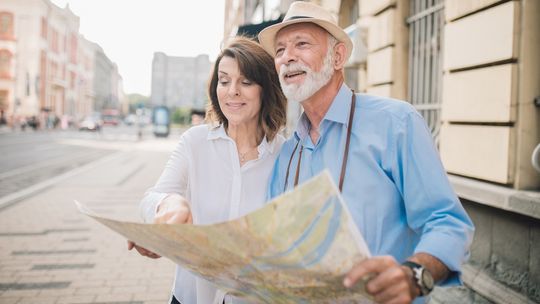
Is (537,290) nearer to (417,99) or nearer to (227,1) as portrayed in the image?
(417,99)

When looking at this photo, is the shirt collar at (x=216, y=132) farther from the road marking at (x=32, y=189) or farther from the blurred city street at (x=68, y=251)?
the road marking at (x=32, y=189)

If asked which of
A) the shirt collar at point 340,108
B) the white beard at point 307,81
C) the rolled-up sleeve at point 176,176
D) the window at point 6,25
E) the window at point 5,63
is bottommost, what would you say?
the rolled-up sleeve at point 176,176

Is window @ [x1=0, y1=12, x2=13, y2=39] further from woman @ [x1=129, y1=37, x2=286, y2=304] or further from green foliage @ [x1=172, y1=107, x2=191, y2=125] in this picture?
woman @ [x1=129, y1=37, x2=286, y2=304]

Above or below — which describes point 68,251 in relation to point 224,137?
below

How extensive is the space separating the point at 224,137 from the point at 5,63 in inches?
2099

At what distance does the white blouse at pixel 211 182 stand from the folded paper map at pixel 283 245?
564 millimetres

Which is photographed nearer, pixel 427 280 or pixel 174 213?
pixel 427 280

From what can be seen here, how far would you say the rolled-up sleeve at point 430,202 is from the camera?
3.92ft

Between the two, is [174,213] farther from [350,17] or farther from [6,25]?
[6,25]

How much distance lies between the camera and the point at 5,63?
4647 centimetres

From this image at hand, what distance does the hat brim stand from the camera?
1688mm

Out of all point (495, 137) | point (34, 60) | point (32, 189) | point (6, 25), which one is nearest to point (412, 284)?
point (495, 137)

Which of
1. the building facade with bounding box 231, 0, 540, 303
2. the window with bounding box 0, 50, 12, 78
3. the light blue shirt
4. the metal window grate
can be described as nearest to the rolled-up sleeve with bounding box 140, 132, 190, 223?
the light blue shirt

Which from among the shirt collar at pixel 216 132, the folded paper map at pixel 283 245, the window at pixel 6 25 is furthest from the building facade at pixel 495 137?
the window at pixel 6 25
